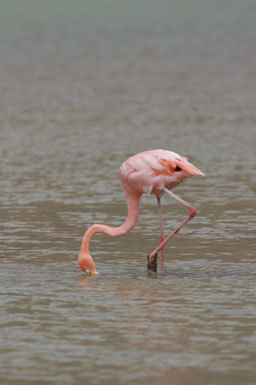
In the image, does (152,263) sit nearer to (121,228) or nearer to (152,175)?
(121,228)

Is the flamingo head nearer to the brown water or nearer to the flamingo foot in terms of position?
the brown water

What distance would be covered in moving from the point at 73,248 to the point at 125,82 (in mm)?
31655

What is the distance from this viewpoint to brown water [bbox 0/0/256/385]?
12484 millimetres

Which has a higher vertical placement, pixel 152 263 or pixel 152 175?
pixel 152 175

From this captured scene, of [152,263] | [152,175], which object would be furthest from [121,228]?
[152,175]

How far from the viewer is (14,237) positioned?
62.7 ft

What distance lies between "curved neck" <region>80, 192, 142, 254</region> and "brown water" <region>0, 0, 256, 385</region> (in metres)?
0.45

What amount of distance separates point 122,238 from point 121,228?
262 centimetres

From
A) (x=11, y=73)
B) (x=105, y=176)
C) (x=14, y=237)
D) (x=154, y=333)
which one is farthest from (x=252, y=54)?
(x=154, y=333)

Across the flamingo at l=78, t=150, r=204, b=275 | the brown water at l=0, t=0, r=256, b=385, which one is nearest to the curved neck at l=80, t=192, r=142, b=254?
the flamingo at l=78, t=150, r=204, b=275

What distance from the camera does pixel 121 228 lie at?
54.4 feet

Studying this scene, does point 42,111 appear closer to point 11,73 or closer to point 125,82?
point 125,82

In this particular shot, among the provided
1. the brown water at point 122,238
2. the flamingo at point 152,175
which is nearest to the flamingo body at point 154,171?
the flamingo at point 152,175

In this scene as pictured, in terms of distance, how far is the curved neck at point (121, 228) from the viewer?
53.1 ft
